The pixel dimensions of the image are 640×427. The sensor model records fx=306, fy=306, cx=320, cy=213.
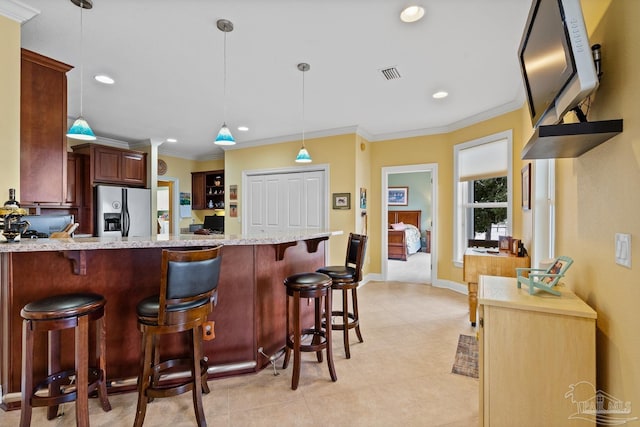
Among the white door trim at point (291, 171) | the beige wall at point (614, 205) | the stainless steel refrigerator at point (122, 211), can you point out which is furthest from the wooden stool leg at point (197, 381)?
the stainless steel refrigerator at point (122, 211)

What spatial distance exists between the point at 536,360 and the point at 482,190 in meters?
3.54

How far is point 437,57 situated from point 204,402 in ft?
10.9

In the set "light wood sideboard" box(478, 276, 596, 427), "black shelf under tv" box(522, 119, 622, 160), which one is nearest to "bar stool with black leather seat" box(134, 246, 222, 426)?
"light wood sideboard" box(478, 276, 596, 427)

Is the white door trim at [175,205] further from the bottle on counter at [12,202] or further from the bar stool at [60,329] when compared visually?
the bar stool at [60,329]

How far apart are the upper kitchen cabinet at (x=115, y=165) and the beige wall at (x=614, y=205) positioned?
6.19 m

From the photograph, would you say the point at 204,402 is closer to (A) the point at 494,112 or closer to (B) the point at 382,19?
(B) the point at 382,19

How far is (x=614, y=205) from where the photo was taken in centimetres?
126

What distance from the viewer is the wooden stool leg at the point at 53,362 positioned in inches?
71.1

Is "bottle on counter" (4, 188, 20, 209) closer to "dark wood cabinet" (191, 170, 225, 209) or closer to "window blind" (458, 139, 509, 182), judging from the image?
"window blind" (458, 139, 509, 182)

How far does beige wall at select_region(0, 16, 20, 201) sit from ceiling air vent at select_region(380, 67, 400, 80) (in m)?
2.87

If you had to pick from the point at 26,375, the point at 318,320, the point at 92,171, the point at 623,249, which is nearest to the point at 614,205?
the point at 623,249

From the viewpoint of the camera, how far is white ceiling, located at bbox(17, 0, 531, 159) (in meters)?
2.16

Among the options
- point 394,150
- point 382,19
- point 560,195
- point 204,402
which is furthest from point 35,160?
point 394,150

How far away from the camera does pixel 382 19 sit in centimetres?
223
